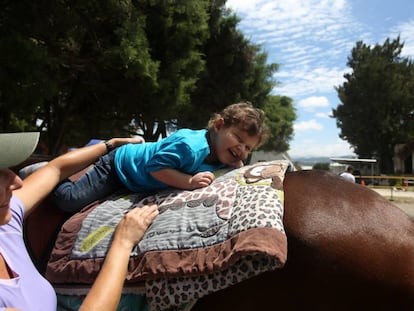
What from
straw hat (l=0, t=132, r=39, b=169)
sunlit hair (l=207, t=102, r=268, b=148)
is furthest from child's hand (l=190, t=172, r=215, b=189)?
straw hat (l=0, t=132, r=39, b=169)

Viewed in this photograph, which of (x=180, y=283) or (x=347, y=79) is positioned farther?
(x=347, y=79)

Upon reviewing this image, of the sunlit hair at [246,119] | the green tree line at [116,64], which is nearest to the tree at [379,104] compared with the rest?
the green tree line at [116,64]

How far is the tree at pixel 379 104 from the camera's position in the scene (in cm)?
4584

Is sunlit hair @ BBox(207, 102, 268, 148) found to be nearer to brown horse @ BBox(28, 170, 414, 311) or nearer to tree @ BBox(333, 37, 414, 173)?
brown horse @ BBox(28, 170, 414, 311)

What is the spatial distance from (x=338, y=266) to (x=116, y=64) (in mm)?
10057

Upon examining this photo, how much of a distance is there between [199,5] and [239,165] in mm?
11260

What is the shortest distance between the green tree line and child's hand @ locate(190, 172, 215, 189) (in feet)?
25.1

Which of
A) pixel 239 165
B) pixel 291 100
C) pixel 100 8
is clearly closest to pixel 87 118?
pixel 100 8

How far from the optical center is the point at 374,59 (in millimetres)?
47875

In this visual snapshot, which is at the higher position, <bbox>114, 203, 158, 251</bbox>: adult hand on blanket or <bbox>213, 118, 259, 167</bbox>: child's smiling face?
<bbox>213, 118, 259, 167</bbox>: child's smiling face

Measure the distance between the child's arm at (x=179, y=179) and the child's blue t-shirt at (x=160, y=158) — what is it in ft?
0.09

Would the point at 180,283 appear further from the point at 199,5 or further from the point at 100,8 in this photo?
the point at 199,5

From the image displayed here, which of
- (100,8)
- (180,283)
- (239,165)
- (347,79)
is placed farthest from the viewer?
(347,79)

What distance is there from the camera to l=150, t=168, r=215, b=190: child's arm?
7.22 ft
